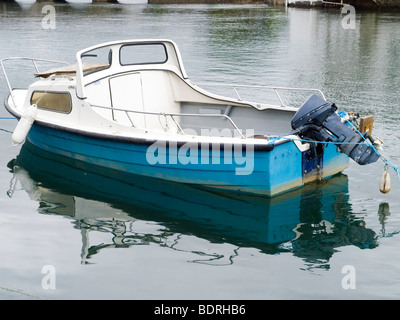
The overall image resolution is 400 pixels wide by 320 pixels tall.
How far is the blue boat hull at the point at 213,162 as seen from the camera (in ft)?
35.1

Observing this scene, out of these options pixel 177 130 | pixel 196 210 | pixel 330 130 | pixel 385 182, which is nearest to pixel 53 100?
pixel 177 130

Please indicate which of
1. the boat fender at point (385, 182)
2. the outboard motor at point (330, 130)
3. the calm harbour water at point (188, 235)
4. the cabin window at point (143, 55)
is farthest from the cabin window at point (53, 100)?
the cabin window at point (143, 55)

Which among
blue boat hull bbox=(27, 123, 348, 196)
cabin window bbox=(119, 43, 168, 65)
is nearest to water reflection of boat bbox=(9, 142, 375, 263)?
blue boat hull bbox=(27, 123, 348, 196)

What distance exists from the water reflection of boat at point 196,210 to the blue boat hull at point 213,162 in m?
0.20

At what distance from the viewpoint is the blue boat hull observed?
10.7 metres

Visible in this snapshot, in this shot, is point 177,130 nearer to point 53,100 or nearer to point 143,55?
point 53,100

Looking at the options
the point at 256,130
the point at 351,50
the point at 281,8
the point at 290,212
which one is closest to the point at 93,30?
the point at 351,50

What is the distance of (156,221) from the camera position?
10.5 meters

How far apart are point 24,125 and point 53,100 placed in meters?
0.72

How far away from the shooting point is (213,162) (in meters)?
11.0

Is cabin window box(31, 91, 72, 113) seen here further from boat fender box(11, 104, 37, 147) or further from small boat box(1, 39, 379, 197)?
boat fender box(11, 104, 37, 147)

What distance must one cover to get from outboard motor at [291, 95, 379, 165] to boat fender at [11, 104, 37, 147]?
5.06 meters

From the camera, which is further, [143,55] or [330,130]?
[143,55]

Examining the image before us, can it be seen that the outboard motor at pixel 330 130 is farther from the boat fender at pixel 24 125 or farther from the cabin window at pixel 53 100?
the boat fender at pixel 24 125
